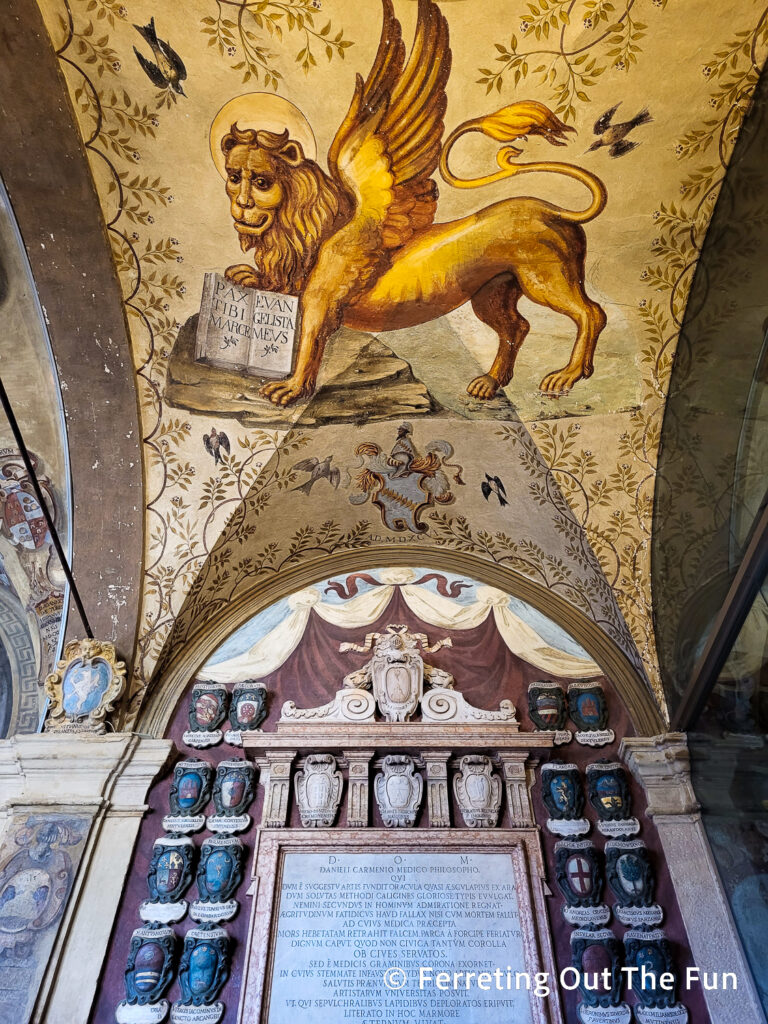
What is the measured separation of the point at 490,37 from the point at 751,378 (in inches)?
100

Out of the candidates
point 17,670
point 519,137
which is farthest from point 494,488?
point 17,670

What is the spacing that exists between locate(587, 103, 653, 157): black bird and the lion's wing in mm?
982

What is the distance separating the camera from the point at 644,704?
579 centimetres

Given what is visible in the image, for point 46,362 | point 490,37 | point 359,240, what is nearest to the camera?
point 490,37

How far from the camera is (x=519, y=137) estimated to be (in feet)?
15.9

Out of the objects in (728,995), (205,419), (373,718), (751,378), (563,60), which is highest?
(563,60)

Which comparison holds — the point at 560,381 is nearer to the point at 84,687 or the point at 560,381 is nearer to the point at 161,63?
the point at 161,63

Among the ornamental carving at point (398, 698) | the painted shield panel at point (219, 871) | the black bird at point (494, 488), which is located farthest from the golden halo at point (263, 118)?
the painted shield panel at point (219, 871)

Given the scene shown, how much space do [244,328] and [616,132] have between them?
2.76 metres

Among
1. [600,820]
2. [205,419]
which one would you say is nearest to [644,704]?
[600,820]

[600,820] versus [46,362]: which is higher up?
[46,362]

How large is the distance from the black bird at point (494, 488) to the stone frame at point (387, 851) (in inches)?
98.3

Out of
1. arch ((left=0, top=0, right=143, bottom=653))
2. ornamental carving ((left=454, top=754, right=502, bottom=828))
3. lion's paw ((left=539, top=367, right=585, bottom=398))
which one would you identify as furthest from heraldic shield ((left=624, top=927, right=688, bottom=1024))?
arch ((left=0, top=0, right=143, bottom=653))

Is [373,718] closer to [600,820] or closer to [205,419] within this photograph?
[600,820]
